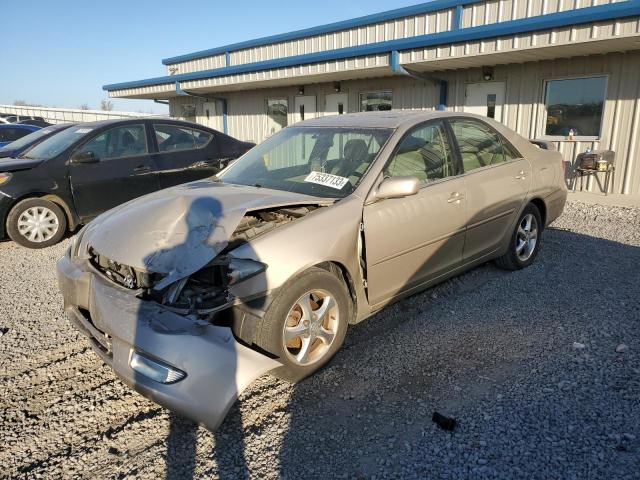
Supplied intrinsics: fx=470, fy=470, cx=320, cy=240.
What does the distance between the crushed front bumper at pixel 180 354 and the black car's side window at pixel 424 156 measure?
1824 mm

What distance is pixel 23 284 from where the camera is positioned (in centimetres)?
505

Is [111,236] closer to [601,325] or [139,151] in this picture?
[601,325]

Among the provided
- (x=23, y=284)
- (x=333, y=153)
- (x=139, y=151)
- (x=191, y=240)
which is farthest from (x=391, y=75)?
(x=191, y=240)

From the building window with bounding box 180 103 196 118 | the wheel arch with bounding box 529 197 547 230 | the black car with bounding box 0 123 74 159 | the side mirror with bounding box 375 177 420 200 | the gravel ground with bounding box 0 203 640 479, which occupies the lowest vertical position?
the gravel ground with bounding box 0 203 640 479

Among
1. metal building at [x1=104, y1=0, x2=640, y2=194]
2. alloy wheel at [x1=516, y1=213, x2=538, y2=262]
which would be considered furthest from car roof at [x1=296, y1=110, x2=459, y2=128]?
metal building at [x1=104, y1=0, x2=640, y2=194]

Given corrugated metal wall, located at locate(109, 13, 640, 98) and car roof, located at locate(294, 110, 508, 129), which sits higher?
corrugated metal wall, located at locate(109, 13, 640, 98)

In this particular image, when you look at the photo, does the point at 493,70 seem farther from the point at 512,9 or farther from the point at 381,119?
the point at 381,119

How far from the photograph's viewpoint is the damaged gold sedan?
249 cm

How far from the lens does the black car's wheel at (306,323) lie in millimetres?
2750

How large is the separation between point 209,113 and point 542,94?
1296 cm

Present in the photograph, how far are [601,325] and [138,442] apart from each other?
3438 millimetres

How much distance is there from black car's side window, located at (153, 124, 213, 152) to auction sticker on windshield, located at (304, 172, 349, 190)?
4.21 m

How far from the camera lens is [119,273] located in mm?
2955

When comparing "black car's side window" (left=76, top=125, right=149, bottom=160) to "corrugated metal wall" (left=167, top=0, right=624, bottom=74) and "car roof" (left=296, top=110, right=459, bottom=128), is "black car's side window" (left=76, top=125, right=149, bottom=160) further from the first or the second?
"corrugated metal wall" (left=167, top=0, right=624, bottom=74)
